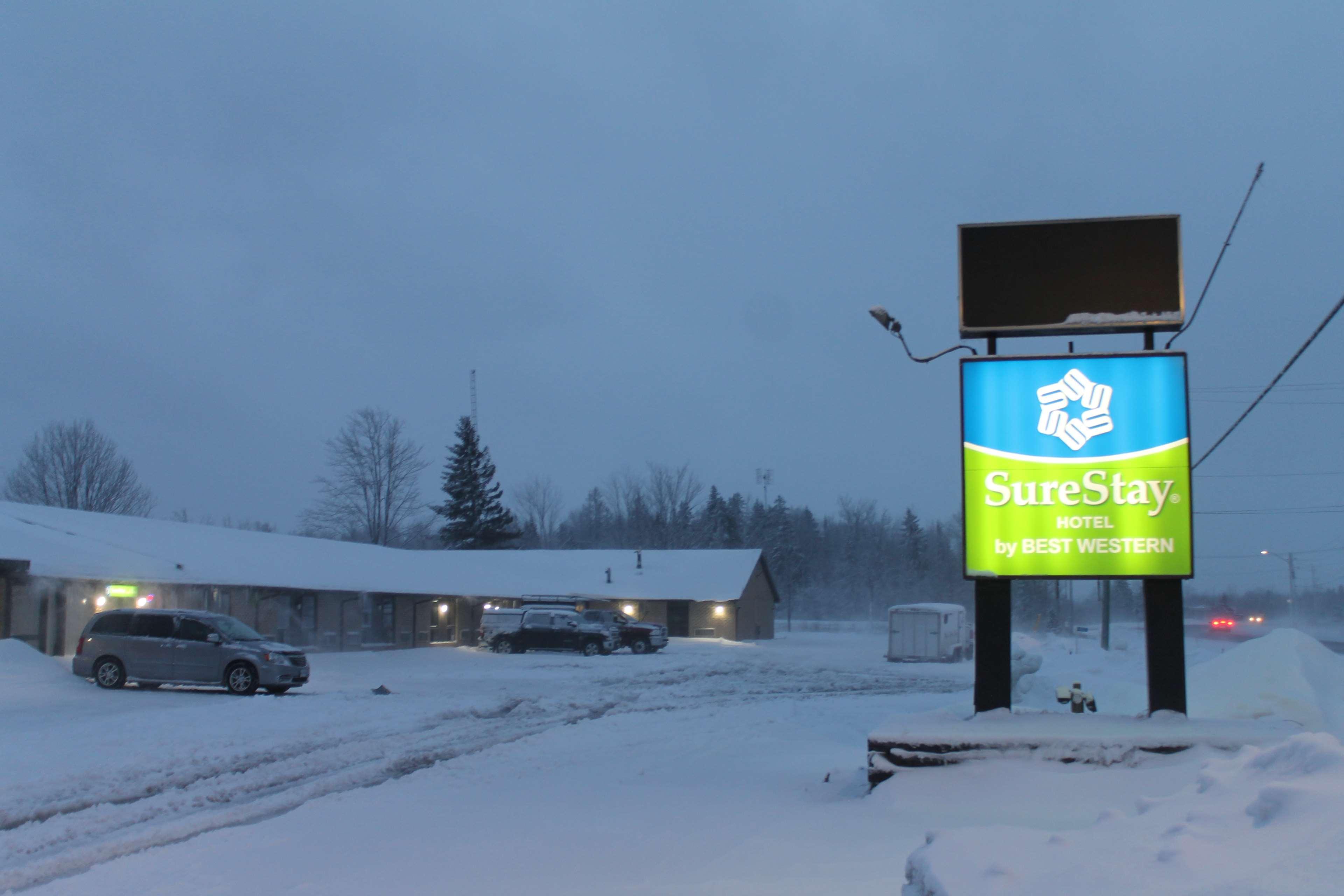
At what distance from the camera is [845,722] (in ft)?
60.6

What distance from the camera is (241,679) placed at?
847 inches

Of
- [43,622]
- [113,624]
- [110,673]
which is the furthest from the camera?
[43,622]

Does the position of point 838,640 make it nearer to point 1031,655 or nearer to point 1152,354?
point 1031,655

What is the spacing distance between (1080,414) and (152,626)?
18.7 m

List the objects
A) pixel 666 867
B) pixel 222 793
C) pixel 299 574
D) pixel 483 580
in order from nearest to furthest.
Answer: pixel 666 867
pixel 222 793
pixel 299 574
pixel 483 580

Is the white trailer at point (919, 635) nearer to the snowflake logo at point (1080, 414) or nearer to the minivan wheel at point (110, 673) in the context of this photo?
the minivan wheel at point (110, 673)

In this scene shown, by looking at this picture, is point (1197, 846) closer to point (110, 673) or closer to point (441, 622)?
point (110, 673)

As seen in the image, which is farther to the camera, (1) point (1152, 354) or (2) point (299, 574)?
(2) point (299, 574)

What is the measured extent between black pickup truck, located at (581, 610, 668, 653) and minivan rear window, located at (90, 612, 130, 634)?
1917 centimetres

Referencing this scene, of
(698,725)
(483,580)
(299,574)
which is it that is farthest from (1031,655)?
(483,580)

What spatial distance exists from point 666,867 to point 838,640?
5501 cm

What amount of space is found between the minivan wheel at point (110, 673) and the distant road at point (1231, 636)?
41651 millimetres

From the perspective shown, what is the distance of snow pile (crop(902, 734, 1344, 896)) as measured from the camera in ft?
10.7

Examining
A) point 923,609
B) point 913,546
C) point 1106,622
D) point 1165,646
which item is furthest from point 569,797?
point 913,546
